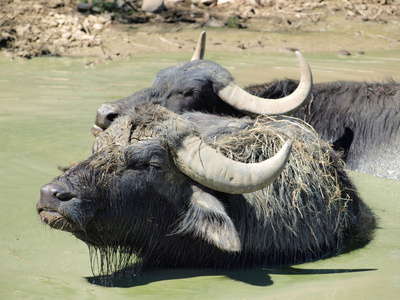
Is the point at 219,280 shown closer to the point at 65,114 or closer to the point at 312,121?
the point at 312,121

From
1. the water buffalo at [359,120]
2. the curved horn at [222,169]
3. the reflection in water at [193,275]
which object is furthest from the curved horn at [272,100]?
the curved horn at [222,169]

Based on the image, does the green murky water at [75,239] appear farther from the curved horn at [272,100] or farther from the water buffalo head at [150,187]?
the curved horn at [272,100]

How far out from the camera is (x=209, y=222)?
4.31 m

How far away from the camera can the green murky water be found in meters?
4.09

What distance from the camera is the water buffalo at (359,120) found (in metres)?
7.41

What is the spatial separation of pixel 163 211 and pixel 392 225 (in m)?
2.24

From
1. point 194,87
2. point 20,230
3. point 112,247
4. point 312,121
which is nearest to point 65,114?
point 194,87

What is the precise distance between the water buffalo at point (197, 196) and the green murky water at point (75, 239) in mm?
175

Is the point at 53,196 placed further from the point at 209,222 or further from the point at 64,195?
the point at 209,222

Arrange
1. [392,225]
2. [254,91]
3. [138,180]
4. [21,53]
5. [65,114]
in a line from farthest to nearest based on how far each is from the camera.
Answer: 1. [21,53]
2. [65,114]
3. [254,91]
4. [392,225]
5. [138,180]

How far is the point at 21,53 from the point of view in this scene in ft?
43.8

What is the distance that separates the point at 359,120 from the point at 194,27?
9.14m

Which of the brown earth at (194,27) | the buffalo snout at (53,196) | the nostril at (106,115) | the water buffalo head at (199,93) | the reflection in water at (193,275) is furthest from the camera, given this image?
the brown earth at (194,27)

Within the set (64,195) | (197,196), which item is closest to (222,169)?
(197,196)
